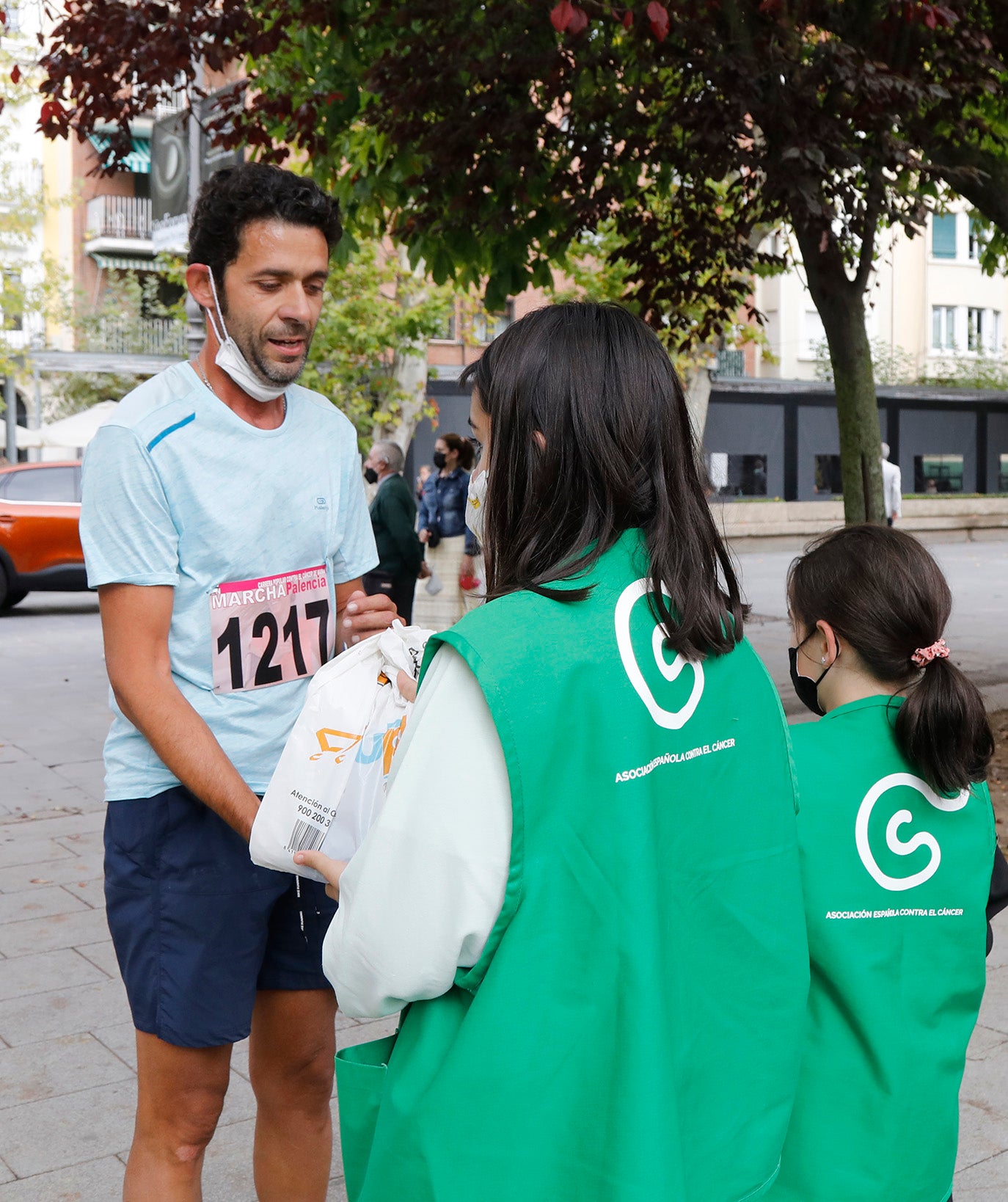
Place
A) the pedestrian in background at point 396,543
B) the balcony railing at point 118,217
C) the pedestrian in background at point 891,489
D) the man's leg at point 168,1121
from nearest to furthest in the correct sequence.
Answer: the man's leg at point 168,1121 < the pedestrian in background at point 396,543 < the pedestrian in background at point 891,489 < the balcony railing at point 118,217

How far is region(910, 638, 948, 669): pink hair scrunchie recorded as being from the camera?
6.58 ft

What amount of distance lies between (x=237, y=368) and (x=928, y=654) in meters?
1.20

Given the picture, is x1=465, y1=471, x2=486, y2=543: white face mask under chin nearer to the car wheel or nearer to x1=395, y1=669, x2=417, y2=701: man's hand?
x1=395, y1=669, x2=417, y2=701: man's hand

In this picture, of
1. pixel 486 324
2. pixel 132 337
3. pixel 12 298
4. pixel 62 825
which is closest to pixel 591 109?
pixel 62 825

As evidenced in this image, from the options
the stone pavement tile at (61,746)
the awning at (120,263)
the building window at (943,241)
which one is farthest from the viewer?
the building window at (943,241)

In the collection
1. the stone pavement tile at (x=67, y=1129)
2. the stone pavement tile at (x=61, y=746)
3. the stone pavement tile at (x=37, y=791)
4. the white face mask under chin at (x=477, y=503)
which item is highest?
the white face mask under chin at (x=477, y=503)

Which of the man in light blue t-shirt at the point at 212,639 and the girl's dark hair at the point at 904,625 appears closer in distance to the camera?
the girl's dark hair at the point at 904,625

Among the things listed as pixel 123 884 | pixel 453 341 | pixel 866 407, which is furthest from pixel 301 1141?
pixel 453 341

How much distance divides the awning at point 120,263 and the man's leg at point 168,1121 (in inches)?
1315

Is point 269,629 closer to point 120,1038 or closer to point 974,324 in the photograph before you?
point 120,1038

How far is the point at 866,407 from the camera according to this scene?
328 inches

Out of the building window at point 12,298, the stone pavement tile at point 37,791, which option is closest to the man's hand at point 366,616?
the stone pavement tile at point 37,791

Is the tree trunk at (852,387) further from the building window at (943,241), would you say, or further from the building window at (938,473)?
the building window at (943,241)

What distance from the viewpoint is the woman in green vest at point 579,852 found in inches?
52.3
